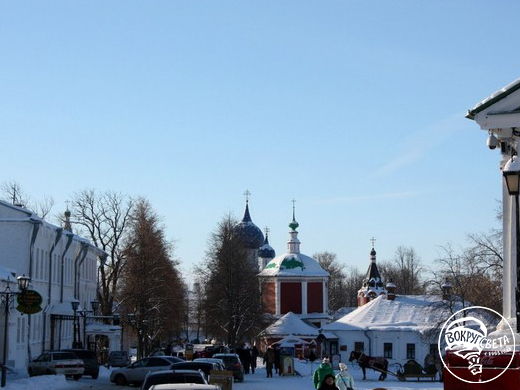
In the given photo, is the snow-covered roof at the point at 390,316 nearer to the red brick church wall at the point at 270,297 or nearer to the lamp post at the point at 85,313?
the lamp post at the point at 85,313

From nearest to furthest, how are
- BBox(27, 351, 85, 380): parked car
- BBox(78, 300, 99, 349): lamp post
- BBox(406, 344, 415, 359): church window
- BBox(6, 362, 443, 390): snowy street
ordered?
BBox(6, 362, 443, 390): snowy street < BBox(27, 351, 85, 380): parked car < BBox(78, 300, 99, 349): lamp post < BBox(406, 344, 415, 359): church window

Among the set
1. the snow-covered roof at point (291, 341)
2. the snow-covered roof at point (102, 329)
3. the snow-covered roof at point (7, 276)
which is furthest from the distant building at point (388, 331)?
the snow-covered roof at point (7, 276)

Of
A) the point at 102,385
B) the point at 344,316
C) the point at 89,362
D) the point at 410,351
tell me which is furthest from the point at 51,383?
the point at 344,316

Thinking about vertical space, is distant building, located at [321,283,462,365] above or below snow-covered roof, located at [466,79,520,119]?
below

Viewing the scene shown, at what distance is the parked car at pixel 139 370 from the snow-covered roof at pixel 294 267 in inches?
2574

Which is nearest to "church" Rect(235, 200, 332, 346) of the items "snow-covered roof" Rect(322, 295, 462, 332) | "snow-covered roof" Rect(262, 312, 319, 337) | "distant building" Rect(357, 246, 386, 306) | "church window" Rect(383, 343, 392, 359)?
"distant building" Rect(357, 246, 386, 306)

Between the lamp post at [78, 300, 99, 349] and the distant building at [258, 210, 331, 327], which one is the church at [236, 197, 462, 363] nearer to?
the distant building at [258, 210, 331, 327]

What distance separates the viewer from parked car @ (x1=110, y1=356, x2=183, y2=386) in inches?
1510

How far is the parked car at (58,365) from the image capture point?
39.4 m

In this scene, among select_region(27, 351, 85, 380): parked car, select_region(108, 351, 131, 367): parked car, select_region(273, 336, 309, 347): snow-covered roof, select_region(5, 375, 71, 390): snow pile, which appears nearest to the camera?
select_region(5, 375, 71, 390): snow pile

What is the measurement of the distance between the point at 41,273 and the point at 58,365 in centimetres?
1228

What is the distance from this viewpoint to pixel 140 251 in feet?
223

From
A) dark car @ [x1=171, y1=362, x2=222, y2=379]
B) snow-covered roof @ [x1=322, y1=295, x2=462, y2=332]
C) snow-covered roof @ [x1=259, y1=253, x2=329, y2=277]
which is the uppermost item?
snow-covered roof @ [x1=259, y1=253, x2=329, y2=277]

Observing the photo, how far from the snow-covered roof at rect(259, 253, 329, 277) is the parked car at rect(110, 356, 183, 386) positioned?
65.4 metres
